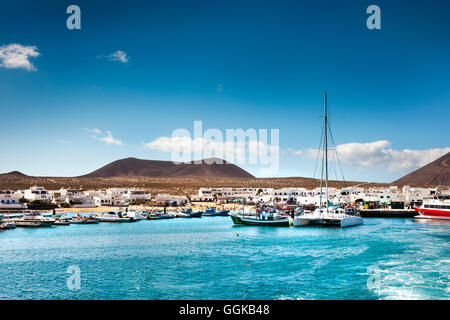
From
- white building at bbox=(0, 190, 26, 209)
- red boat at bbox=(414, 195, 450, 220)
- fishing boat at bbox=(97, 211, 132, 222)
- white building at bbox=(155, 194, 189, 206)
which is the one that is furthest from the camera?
white building at bbox=(155, 194, 189, 206)

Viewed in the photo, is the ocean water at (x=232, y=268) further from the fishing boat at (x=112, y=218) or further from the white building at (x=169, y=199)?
the white building at (x=169, y=199)

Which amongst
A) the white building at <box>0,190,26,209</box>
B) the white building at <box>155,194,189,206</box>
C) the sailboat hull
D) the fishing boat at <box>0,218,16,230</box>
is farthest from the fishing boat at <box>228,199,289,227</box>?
the white building at <box>0,190,26,209</box>

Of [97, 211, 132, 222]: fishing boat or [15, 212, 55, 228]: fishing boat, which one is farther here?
[97, 211, 132, 222]: fishing boat

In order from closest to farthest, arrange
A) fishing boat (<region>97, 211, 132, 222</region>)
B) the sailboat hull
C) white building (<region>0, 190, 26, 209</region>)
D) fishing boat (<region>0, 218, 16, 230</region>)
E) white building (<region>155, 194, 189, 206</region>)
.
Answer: fishing boat (<region>0, 218, 16, 230</region>) → the sailboat hull → fishing boat (<region>97, 211, 132, 222</region>) → white building (<region>0, 190, 26, 209</region>) → white building (<region>155, 194, 189, 206</region>)

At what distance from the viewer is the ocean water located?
791 inches

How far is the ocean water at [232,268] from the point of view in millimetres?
20094

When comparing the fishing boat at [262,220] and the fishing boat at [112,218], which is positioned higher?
the fishing boat at [262,220]

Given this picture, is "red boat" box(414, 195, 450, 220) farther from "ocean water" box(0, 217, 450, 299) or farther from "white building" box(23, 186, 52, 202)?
"white building" box(23, 186, 52, 202)

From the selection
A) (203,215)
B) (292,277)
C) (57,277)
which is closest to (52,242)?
(57,277)

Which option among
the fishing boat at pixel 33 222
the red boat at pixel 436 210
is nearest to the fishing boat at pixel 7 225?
the fishing boat at pixel 33 222
